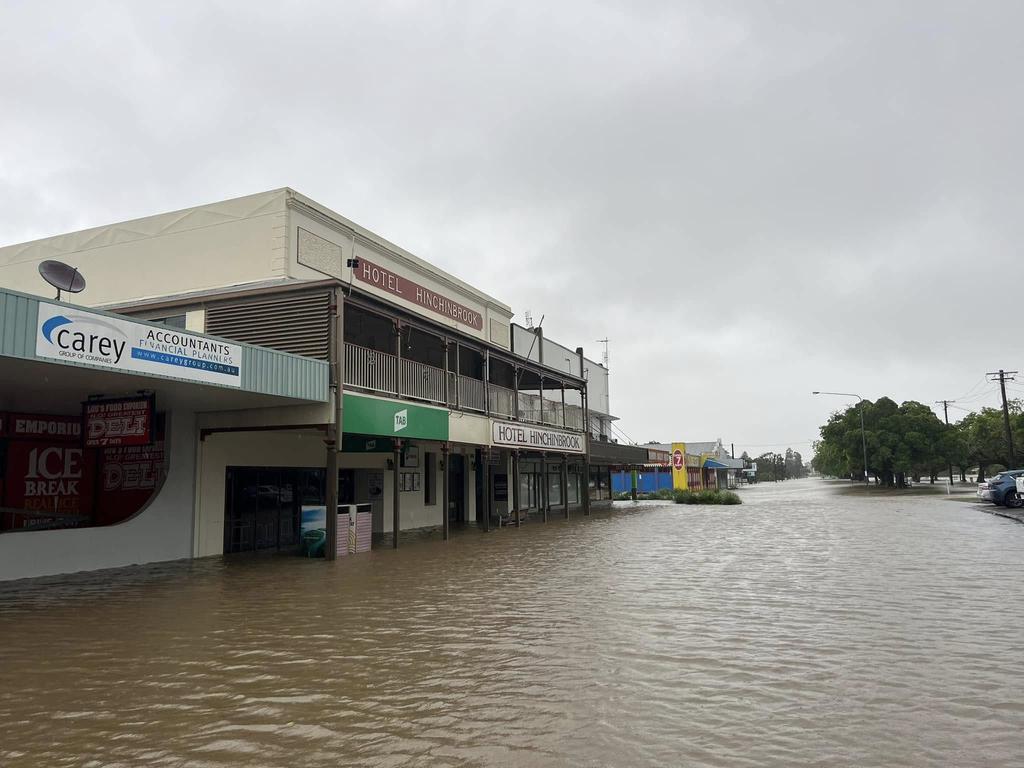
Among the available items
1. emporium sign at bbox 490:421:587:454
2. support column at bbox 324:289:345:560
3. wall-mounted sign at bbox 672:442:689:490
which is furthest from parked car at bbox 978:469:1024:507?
support column at bbox 324:289:345:560

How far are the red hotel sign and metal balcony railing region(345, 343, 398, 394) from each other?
5642 millimetres

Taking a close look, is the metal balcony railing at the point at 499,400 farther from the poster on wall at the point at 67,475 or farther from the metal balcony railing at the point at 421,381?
the poster on wall at the point at 67,475

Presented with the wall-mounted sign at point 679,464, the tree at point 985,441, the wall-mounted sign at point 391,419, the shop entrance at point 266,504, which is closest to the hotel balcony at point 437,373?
the wall-mounted sign at point 391,419

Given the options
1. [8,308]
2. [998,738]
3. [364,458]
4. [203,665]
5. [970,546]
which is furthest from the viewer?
[364,458]

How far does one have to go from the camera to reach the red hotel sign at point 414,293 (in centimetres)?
2277

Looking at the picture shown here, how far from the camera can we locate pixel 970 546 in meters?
16.0

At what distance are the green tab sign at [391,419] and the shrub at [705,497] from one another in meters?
27.4

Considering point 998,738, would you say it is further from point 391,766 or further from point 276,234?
point 276,234

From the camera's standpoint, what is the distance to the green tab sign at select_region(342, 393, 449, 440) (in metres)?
15.7

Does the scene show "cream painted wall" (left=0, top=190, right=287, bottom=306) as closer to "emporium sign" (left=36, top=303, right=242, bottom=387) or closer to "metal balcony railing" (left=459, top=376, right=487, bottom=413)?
"metal balcony railing" (left=459, top=376, right=487, bottom=413)

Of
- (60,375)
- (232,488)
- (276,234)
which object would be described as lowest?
(232,488)

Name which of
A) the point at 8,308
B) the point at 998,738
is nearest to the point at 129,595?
the point at 8,308

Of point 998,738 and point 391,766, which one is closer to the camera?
point 391,766

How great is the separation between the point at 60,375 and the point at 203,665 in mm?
6976
